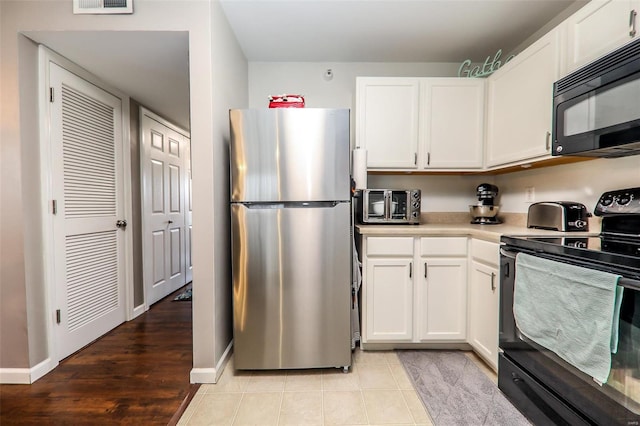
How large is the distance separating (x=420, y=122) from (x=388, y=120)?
26 cm

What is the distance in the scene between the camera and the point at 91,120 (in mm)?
2301

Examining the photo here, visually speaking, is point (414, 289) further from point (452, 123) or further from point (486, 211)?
point (452, 123)

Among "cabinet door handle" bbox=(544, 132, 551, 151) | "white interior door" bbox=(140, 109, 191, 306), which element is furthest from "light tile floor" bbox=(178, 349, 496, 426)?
"white interior door" bbox=(140, 109, 191, 306)

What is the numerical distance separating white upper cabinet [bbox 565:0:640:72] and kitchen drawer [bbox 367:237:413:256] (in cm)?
132

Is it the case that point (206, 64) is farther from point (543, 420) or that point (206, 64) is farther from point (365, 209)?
point (543, 420)

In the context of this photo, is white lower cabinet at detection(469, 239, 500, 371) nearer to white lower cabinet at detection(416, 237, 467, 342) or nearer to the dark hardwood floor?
white lower cabinet at detection(416, 237, 467, 342)

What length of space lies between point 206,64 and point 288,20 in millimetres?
736

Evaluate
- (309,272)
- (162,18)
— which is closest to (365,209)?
(309,272)

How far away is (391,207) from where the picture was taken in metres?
2.27

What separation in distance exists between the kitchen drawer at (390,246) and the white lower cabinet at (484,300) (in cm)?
43

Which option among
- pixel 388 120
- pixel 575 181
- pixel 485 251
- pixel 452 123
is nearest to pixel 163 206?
pixel 388 120

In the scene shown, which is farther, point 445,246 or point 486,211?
point 486,211

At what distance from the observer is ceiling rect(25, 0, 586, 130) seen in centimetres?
187

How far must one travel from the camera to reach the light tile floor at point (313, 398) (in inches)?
58.4
